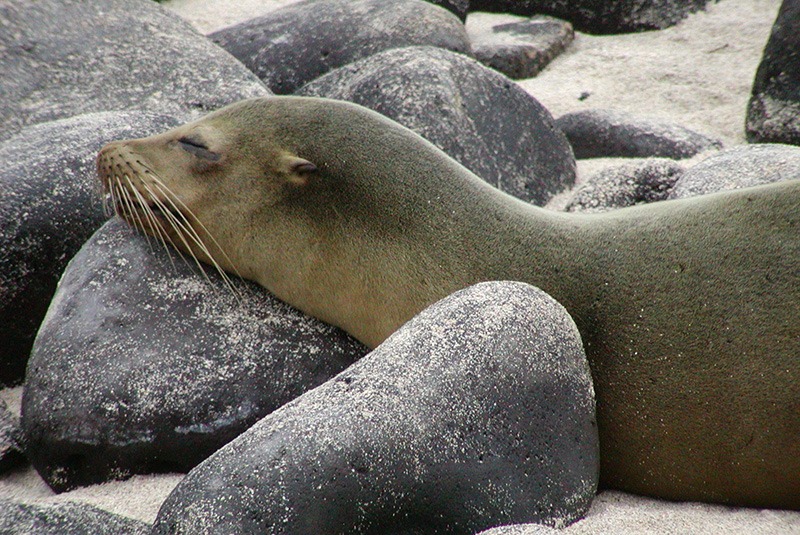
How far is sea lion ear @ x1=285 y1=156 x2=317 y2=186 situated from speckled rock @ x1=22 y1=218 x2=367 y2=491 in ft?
1.39

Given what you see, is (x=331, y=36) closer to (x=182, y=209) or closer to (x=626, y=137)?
(x=626, y=137)

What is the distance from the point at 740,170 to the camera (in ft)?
13.0

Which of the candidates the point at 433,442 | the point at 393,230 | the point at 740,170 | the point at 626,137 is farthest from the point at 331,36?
the point at 433,442

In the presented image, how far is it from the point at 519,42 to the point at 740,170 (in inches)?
130

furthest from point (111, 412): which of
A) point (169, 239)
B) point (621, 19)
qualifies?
point (621, 19)

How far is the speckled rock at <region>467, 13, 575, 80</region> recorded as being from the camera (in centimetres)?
677

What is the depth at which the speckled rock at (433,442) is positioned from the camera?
85.5 inches

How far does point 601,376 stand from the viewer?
2744 millimetres

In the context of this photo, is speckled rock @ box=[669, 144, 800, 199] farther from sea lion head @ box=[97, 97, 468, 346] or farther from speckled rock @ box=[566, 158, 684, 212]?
sea lion head @ box=[97, 97, 468, 346]

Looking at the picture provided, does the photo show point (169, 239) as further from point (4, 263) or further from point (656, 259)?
point (656, 259)

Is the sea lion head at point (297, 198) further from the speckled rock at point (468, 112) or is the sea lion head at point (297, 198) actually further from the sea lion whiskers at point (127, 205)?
the speckled rock at point (468, 112)

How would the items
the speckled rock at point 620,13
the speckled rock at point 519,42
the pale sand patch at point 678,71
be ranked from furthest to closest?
1. the speckled rock at point 620,13
2. the speckled rock at point 519,42
3. the pale sand patch at point 678,71

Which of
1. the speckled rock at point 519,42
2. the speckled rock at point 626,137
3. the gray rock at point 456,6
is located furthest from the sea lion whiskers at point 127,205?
the gray rock at point 456,6

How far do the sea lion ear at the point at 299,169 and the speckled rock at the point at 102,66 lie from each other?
1.50m
